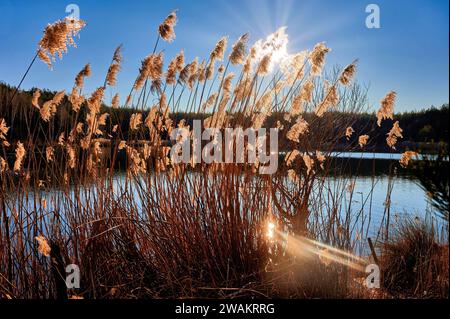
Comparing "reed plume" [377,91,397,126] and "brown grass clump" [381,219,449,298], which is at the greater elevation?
"reed plume" [377,91,397,126]

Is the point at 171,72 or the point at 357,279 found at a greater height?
the point at 171,72

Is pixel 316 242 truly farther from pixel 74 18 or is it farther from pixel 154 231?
pixel 74 18

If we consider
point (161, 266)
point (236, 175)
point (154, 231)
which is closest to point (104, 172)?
point (154, 231)

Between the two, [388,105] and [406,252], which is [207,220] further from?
[406,252]

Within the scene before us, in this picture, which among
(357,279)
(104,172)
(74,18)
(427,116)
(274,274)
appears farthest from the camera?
(427,116)

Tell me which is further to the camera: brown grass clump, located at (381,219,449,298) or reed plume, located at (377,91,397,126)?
brown grass clump, located at (381,219,449,298)

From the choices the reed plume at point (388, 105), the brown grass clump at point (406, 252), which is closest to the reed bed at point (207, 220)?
the reed plume at point (388, 105)

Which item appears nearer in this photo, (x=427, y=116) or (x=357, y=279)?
(x=357, y=279)

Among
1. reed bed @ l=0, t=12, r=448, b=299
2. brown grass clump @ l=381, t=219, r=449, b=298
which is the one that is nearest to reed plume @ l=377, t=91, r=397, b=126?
reed bed @ l=0, t=12, r=448, b=299

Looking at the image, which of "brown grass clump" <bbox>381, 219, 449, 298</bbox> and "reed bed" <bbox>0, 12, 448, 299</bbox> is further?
"brown grass clump" <bbox>381, 219, 449, 298</bbox>

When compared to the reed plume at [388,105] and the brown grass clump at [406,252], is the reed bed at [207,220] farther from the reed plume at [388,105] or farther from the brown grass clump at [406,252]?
the brown grass clump at [406,252]

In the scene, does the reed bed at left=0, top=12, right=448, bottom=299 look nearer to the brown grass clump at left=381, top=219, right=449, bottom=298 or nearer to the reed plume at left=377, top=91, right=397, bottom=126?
the reed plume at left=377, top=91, right=397, bottom=126
